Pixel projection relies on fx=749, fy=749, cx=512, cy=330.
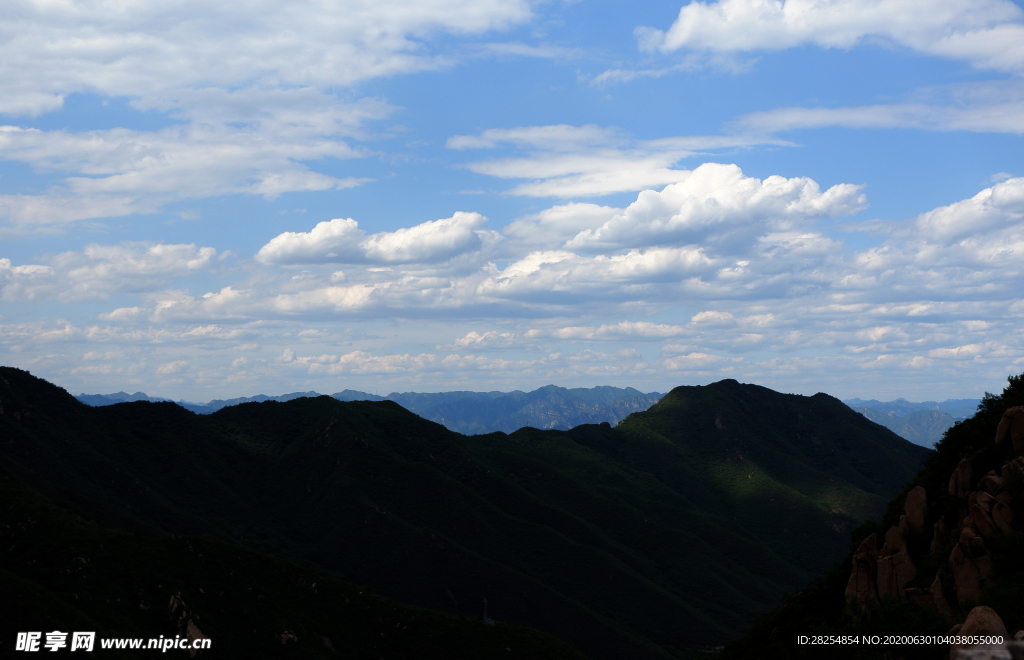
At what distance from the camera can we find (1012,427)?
59.4m

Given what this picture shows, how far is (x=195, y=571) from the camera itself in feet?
403

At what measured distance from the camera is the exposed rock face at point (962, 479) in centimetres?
5950

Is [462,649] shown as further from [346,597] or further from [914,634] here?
[914,634]

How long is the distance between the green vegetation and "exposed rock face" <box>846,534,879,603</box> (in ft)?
5.52

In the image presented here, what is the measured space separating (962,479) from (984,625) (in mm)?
23969

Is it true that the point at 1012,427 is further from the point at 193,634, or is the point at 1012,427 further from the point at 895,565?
the point at 193,634

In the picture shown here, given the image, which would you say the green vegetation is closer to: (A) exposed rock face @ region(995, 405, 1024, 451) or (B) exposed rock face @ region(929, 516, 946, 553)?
(B) exposed rock face @ region(929, 516, 946, 553)

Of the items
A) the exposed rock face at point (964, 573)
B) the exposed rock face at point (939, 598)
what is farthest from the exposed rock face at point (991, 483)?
the exposed rock face at point (939, 598)

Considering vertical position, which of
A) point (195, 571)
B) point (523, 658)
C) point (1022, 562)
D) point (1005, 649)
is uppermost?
point (1005, 649)

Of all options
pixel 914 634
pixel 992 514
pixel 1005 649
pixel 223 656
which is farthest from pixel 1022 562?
pixel 223 656

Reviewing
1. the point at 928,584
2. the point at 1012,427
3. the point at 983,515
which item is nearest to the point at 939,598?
the point at 928,584

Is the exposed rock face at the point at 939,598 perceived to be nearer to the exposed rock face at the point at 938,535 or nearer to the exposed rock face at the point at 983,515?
the exposed rock face at the point at 983,515

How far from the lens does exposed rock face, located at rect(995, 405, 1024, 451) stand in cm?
5841

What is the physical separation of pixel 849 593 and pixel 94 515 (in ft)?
486
